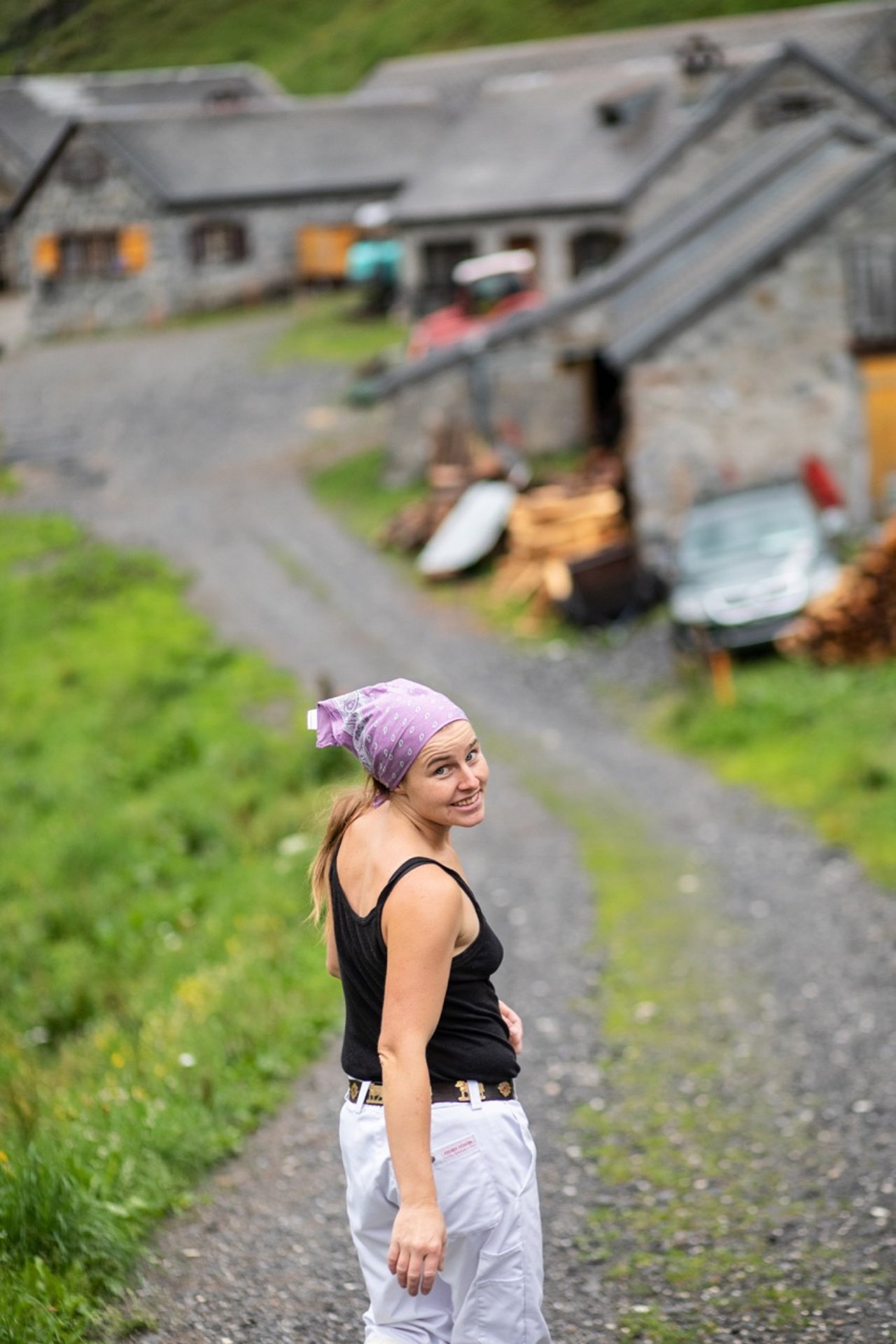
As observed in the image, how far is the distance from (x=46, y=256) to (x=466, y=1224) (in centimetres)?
1602

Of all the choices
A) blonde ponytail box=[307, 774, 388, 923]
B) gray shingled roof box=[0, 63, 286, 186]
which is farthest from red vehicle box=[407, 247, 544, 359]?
blonde ponytail box=[307, 774, 388, 923]

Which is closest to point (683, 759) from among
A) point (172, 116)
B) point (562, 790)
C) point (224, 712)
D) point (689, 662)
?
point (562, 790)

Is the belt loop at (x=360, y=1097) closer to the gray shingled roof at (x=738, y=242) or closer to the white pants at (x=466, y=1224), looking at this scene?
the white pants at (x=466, y=1224)

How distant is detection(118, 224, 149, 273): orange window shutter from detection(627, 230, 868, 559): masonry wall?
17486 millimetres

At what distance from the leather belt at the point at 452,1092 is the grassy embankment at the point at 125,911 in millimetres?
1882

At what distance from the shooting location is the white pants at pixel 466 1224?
3859 millimetres

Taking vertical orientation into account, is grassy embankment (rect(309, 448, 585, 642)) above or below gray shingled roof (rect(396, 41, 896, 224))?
below

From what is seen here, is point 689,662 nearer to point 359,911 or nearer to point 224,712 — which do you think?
point 224,712

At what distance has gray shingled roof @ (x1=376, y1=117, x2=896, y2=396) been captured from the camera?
22.0 meters

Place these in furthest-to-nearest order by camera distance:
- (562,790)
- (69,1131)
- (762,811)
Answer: (562,790) < (762,811) < (69,1131)

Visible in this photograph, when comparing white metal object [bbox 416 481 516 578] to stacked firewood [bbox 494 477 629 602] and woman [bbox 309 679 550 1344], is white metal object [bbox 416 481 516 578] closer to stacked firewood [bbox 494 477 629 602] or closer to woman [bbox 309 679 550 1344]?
stacked firewood [bbox 494 477 629 602]

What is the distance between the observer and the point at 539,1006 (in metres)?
9.53

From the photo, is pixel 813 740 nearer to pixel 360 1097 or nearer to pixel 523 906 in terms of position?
pixel 523 906

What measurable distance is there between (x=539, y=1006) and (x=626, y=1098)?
153cm
